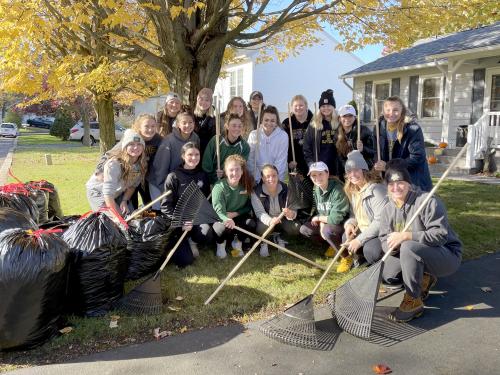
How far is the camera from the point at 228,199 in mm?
5141

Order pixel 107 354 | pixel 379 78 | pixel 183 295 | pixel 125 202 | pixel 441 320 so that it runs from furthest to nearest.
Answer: pixel 379 78 → pixel 125 202 → pixel 183 295 → pixel 441 320 → pixel 107 354

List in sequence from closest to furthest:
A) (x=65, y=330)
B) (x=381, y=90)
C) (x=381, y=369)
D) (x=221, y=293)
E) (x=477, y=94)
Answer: (x=381, y=369) → (x=65, y=330) → (x=221, y=293) → (x=477, y=94) → (x=381, y=90)

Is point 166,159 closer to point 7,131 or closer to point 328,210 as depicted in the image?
point 328,210

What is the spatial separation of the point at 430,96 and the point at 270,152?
11.4 metres

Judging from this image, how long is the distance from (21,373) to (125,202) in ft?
7.61

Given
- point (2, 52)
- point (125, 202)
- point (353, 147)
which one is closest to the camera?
point (125, 202)

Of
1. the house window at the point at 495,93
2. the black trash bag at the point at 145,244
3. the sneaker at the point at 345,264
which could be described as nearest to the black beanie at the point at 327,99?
the sneaker at the point at 345,264

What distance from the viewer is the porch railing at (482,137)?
1138 centimetres

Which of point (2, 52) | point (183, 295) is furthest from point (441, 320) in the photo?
point (2, 52)

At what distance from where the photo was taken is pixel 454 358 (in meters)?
3.07

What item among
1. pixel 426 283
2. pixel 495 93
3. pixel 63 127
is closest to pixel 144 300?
pixel 426 283

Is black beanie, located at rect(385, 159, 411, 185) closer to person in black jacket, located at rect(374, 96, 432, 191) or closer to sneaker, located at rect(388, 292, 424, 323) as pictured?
sneaker, located at rect(388, 292, 424, 323)

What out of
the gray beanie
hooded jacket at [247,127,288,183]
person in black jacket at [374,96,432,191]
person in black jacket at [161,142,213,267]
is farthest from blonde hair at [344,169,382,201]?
person in black jacket at [161,142,213,267]

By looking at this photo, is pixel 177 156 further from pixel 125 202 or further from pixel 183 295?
pixel 183 295
